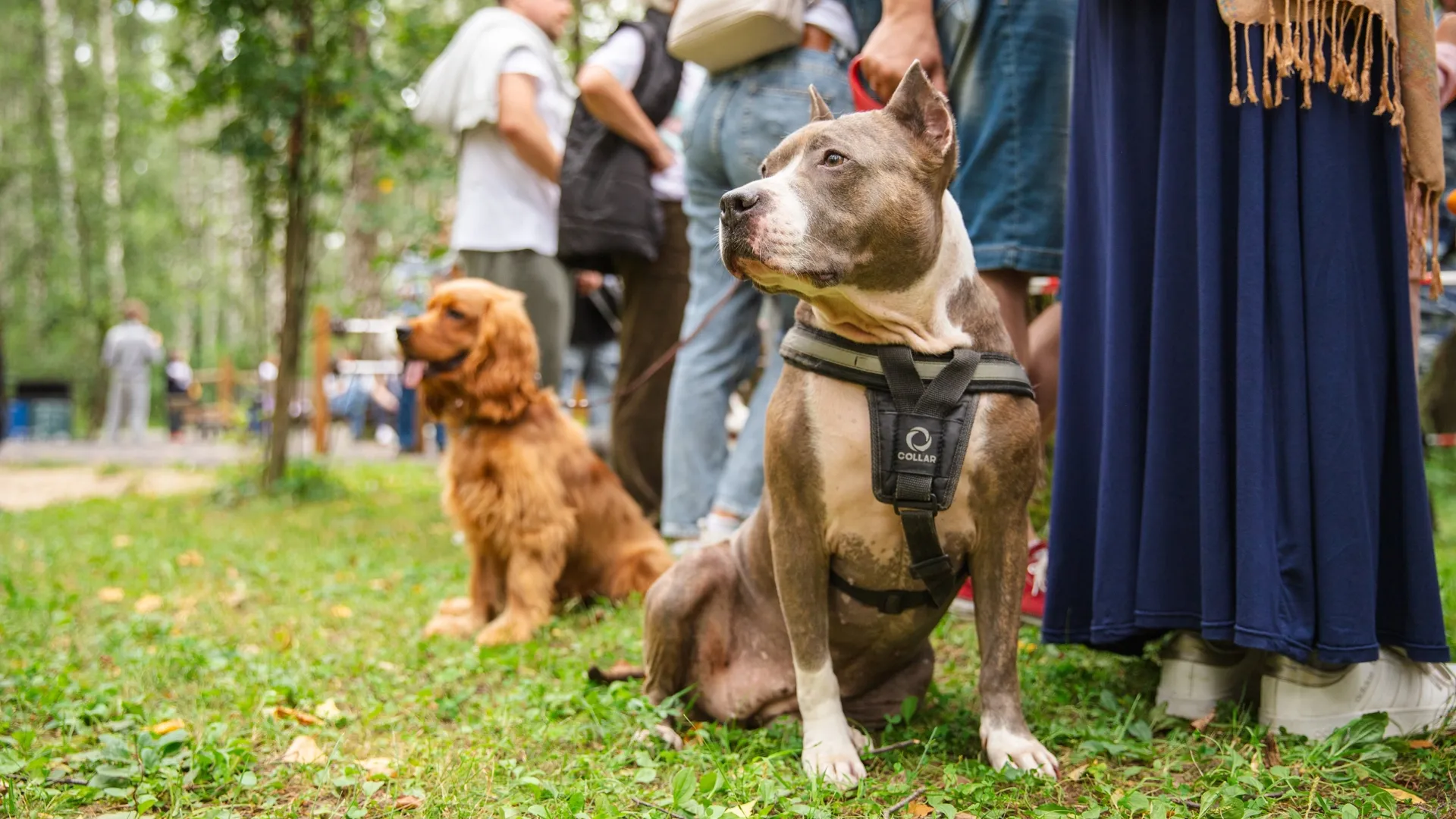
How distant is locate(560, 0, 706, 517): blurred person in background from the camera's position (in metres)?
4.96

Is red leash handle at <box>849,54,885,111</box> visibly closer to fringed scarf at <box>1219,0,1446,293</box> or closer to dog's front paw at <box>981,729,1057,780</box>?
fringed scarf at <box>1219,0,1446,293</box>

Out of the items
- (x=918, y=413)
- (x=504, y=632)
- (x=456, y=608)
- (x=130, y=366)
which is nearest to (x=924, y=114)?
(x=918, y=413)

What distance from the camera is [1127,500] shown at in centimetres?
258

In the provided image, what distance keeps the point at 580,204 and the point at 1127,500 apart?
3.11 metres

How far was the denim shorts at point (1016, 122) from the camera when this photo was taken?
2.96 meters

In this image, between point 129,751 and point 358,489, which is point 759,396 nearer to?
point 129,751

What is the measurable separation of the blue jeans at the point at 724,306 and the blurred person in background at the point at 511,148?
1.02m

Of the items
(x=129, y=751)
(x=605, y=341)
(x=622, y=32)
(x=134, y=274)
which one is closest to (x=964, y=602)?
(x=129, y=751)

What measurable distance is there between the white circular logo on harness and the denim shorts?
3.13 ft

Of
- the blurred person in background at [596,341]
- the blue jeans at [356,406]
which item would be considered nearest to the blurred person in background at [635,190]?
the blurred person in background at [596,341]

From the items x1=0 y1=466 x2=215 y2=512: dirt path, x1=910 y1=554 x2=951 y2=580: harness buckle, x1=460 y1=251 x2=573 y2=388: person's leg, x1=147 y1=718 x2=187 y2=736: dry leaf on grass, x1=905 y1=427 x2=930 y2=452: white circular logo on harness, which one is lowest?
x1=0 y1=466 x2=215 y2=512: dirt path

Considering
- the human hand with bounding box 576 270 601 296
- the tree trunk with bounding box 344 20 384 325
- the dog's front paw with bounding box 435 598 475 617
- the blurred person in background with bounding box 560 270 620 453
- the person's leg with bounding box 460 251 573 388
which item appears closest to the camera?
the dog's front paw with bounding box 435 598 475 617

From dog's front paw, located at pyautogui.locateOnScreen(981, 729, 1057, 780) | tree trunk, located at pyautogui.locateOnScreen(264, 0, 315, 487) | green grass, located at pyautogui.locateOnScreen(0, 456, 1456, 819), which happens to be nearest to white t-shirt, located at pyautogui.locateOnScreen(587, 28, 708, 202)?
green grass, located at pyautogui.locateOnScreen(0, 456, 1456, 819)

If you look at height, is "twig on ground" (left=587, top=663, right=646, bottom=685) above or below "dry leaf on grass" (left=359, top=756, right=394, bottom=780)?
above
